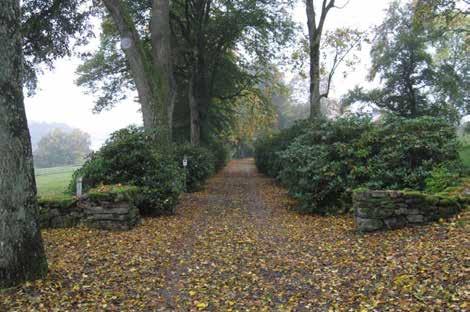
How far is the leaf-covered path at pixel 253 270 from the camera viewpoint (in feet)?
13.6

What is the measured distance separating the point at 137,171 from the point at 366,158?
16.4 ft

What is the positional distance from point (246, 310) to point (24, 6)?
1137 centimetres

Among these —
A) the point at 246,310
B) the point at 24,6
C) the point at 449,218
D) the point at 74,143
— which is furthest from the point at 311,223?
the point at 74,143

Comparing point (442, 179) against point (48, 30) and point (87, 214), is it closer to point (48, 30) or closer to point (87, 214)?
point (87, 214)

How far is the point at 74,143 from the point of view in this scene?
212 ft

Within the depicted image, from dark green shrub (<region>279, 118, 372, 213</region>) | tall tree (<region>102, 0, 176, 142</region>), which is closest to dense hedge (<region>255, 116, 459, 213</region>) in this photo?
dark green shrub (<region>279, 118, 372, 213</region>)

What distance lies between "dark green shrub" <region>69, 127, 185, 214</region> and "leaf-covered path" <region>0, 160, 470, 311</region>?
1.41 meters

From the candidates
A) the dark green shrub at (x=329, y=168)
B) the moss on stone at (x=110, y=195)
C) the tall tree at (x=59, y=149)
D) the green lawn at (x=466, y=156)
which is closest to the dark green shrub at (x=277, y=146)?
the dark green shrub at (x=329, y=168)

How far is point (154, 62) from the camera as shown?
12.5 meters

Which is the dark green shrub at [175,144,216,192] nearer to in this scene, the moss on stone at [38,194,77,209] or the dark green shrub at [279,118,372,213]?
the dark green shrub at [279,118,372,213]

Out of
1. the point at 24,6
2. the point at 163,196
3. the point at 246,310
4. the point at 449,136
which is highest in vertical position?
the point at 24,6

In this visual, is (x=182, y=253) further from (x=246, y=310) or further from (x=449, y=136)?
(x=449, y=136)

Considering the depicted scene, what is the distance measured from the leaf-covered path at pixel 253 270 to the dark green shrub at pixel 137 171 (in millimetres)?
1406

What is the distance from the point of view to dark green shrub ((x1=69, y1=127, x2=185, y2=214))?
891 cm
